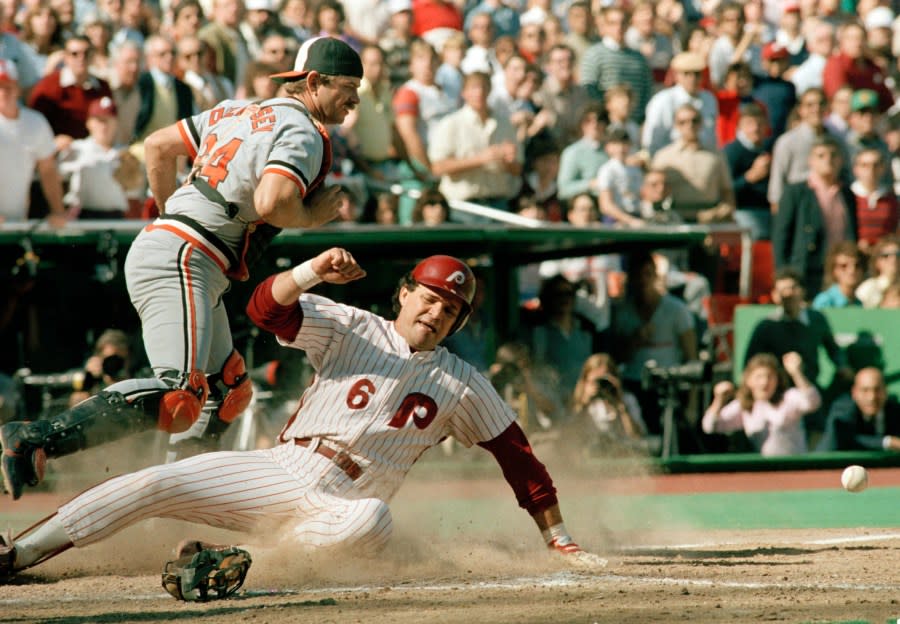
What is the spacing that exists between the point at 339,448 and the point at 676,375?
5185 millimetres

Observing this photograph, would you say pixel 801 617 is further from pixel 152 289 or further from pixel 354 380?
pixel 152 289

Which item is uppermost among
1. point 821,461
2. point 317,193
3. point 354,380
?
point 317,193

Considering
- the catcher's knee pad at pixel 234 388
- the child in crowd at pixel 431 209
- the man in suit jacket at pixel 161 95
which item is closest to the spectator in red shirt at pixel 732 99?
the child in crowd at pixel 431 209

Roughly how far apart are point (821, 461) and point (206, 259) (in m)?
5.81

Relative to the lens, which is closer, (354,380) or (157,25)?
(354,380)

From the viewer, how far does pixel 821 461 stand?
9945 millimetres

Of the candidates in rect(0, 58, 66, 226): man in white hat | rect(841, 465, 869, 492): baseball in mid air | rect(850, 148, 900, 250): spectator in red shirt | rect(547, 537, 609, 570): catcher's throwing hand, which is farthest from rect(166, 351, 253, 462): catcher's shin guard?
rect(850, 148, 900, 250): spectator in red shirt

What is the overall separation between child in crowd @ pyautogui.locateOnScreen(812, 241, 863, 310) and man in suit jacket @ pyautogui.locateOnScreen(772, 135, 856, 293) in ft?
1.91

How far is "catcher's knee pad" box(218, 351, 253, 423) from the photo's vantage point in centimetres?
580

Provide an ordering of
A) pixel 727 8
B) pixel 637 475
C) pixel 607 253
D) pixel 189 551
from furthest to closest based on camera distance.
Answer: pixel 727 8 < pixel 607 253 < pixel 637 475 < pixel 189 551

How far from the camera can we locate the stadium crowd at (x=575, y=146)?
10242 mm

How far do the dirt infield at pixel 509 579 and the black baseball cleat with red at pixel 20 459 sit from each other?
429 mm

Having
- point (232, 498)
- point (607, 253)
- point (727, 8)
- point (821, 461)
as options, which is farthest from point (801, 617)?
point (727, 8)

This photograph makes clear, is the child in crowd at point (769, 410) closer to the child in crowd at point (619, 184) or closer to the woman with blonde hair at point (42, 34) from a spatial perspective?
the child in crowd at point (619, 184)
